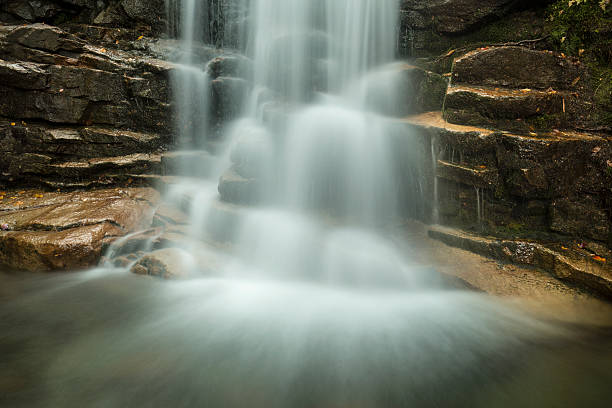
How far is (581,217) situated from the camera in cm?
435

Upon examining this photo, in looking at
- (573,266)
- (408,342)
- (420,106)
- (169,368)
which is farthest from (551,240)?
(169,368)

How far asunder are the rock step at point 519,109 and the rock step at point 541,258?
1.82 m

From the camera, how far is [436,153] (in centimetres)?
507

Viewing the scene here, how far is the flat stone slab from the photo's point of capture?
16.0 ft

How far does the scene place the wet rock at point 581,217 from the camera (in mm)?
4250

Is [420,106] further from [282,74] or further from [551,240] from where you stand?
[282,74]

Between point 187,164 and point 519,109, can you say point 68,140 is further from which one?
point 519,109

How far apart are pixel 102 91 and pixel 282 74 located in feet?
15.3

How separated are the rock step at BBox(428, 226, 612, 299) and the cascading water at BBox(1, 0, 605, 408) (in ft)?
2.72

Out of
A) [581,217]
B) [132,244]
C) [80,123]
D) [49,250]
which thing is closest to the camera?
[581,217]

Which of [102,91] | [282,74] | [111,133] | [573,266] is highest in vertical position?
[282,74]

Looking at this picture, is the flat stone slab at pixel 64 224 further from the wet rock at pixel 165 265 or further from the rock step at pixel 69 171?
the wet rock at pixel 165 265

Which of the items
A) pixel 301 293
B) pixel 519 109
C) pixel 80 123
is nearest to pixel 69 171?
pixel 80 123

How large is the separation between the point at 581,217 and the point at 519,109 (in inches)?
73.0
